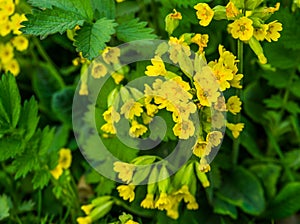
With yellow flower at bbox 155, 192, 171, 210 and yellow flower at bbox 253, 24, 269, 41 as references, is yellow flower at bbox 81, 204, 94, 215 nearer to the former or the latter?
yellow flower at bbox 155, 192, 171, 210

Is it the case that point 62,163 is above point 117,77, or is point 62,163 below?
below

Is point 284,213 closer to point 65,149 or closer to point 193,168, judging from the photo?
point 193,168

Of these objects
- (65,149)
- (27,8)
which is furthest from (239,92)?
(27,8)

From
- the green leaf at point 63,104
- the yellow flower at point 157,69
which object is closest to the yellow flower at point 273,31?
the yellow flower at point 157,69

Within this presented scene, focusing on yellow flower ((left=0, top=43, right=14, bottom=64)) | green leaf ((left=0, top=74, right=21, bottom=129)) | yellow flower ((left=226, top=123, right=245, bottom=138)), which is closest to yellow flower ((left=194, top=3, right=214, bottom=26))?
yellow flower ((left=226, top=123, right=245, bottom=138))

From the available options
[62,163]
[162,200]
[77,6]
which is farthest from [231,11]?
[62,163]

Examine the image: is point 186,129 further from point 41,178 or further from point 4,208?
point 4,208
